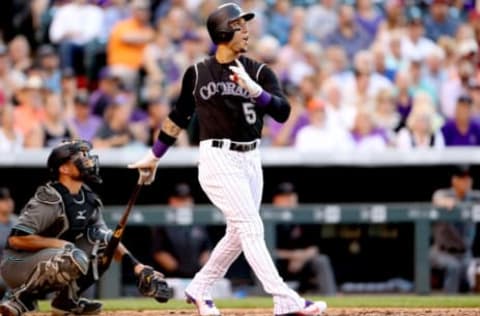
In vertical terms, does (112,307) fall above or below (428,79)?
below

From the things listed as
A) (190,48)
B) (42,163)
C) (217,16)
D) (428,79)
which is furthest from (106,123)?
(217,16)

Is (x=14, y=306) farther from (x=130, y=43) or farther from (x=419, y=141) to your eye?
(x=130, y=43)

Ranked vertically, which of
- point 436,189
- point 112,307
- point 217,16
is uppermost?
point 217,16

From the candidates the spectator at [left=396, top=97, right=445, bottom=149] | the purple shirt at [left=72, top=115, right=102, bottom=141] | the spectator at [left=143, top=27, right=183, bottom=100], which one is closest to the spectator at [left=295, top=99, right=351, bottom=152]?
the spectator at [left=396, top=97, right=445, bottom=149]

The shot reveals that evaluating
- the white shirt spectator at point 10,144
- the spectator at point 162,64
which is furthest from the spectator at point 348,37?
the white shirt spectator at point 10,144

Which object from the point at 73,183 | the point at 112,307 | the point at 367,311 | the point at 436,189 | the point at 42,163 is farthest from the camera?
the point at 436,189

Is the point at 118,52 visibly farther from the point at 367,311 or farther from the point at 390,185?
the point at 367,311

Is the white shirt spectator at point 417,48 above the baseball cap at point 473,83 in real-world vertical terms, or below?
above

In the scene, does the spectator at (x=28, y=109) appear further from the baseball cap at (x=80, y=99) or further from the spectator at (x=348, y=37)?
the spectator at (x=348, y=37)

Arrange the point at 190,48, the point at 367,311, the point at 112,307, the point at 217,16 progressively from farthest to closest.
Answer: the point at 190,48 → the point at 112,307 → the point at 367,311 → the point at 217,16

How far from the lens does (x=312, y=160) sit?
40.5ft

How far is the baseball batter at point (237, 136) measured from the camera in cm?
748

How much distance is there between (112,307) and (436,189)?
4434mm

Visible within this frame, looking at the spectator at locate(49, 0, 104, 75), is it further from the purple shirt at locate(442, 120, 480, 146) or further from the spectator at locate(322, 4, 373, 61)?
the purple shirt at locate(442, 120, 480, 146)
